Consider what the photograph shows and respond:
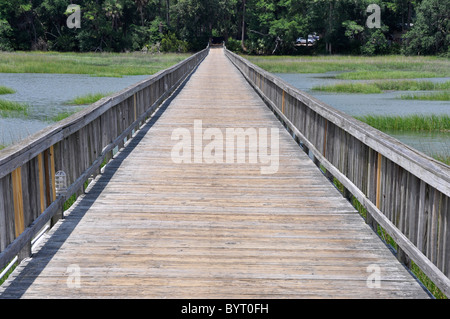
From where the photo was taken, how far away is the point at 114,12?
276 ft

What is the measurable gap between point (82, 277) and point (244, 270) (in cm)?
123

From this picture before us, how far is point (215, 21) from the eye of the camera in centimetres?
9512

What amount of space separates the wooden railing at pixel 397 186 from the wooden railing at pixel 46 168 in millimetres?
2972

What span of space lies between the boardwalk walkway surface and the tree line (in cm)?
6903

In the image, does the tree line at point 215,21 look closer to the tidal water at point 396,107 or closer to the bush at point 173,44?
the bush at point 173,44

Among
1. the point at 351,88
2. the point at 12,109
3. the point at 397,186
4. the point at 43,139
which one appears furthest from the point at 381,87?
the point at 43,139

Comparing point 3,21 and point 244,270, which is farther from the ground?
point 3,21

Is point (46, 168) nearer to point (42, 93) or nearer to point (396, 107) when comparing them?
point (396, 107)

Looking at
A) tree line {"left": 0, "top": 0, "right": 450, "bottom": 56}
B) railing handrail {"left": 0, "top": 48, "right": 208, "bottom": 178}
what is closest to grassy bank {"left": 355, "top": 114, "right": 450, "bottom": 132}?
railing handrail {"left": 0, "top": 48, "right": 208, "bottom": 178}

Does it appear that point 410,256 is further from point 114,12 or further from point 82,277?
point 114,12

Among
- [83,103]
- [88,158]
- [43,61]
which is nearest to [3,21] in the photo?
[43,61]

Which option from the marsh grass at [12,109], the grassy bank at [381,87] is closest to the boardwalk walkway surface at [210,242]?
the marsh grass at [12,109]
